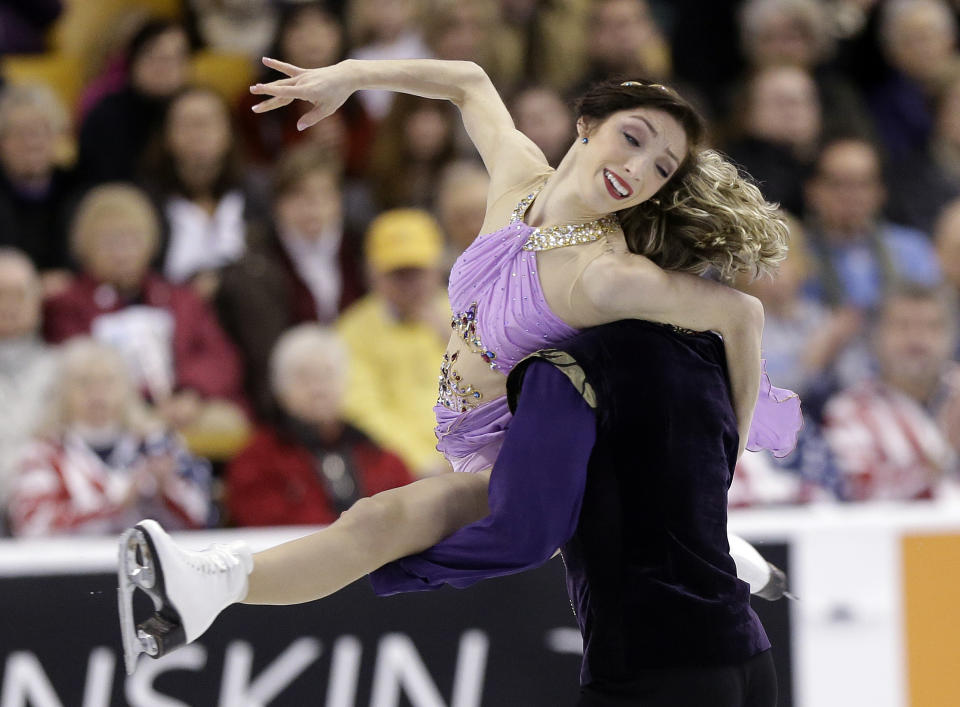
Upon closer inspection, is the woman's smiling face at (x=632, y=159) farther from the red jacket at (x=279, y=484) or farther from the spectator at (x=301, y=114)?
the spectator at (x=301, y=114)

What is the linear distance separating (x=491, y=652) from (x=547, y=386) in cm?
157

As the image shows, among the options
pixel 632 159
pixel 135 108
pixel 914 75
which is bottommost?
pixel 632 159

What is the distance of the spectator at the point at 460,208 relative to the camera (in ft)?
19.2

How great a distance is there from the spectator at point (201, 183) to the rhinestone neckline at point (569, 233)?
3.04 meters

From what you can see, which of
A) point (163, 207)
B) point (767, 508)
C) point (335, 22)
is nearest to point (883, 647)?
point (767, 508)

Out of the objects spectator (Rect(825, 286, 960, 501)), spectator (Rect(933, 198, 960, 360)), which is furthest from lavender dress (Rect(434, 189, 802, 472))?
spectator (Rect(933, 198, 960, 360))

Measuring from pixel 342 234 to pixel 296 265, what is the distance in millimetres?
263

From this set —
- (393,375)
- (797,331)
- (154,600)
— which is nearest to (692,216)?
(154,600)

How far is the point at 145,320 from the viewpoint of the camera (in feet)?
17.2

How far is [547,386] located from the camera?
8.60ft

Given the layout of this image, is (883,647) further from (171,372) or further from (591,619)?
(171,372)

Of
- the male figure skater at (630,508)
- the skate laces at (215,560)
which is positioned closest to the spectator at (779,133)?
the male figure skater at (630,508)

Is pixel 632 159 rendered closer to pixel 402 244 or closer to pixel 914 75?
pixel 402 244

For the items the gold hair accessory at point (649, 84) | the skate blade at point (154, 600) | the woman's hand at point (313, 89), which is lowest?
the skate blade at point (154, 600)
